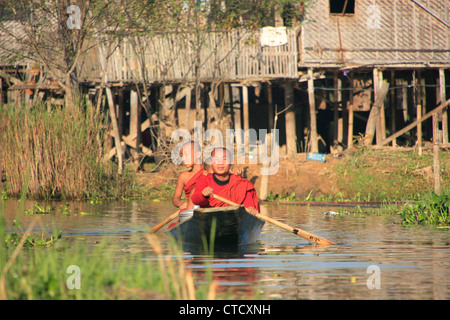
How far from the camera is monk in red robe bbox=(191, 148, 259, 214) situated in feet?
26.8

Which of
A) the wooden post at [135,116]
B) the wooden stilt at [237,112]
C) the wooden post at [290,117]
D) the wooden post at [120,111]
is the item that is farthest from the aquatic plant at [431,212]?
the wooden post at [120,111]

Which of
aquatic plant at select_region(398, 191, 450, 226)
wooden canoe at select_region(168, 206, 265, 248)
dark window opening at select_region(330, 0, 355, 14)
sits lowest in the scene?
aquatic plant at select_region(398, 191, 450, 226)

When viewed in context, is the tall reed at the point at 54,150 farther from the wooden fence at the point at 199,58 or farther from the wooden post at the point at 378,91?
the wooden post at the point at 378,91

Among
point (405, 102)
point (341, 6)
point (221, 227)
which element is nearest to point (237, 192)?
point (221, 227)

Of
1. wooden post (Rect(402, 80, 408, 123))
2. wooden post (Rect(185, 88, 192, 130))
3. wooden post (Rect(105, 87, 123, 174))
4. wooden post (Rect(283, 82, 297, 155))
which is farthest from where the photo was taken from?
wooden post (Rect(402, 80, 408, 123))

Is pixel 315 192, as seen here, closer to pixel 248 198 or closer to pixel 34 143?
pixel 34 143

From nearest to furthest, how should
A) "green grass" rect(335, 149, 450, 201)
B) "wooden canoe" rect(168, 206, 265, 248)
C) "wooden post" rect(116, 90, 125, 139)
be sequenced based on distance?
"wooden canoe" rect(168, 206, 265, 248)
"green grass" rect(335, 149, 450, 201)
"wooden post" rect(116, 90, 125, 139)

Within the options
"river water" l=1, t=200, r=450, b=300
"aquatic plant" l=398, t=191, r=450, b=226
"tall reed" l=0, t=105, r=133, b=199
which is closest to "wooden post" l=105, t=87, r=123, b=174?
"tall reed" l=0, t=105, r=133, b=199

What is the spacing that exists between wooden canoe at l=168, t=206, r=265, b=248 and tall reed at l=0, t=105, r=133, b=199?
242 inches

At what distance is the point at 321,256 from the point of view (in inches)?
294

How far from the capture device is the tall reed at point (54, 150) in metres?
14.1

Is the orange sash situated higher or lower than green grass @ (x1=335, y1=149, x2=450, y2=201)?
higher

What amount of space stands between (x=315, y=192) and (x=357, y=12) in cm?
580

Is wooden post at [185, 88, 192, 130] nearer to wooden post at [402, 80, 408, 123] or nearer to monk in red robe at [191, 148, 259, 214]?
wooden post at [402, 80, 408, 123]
